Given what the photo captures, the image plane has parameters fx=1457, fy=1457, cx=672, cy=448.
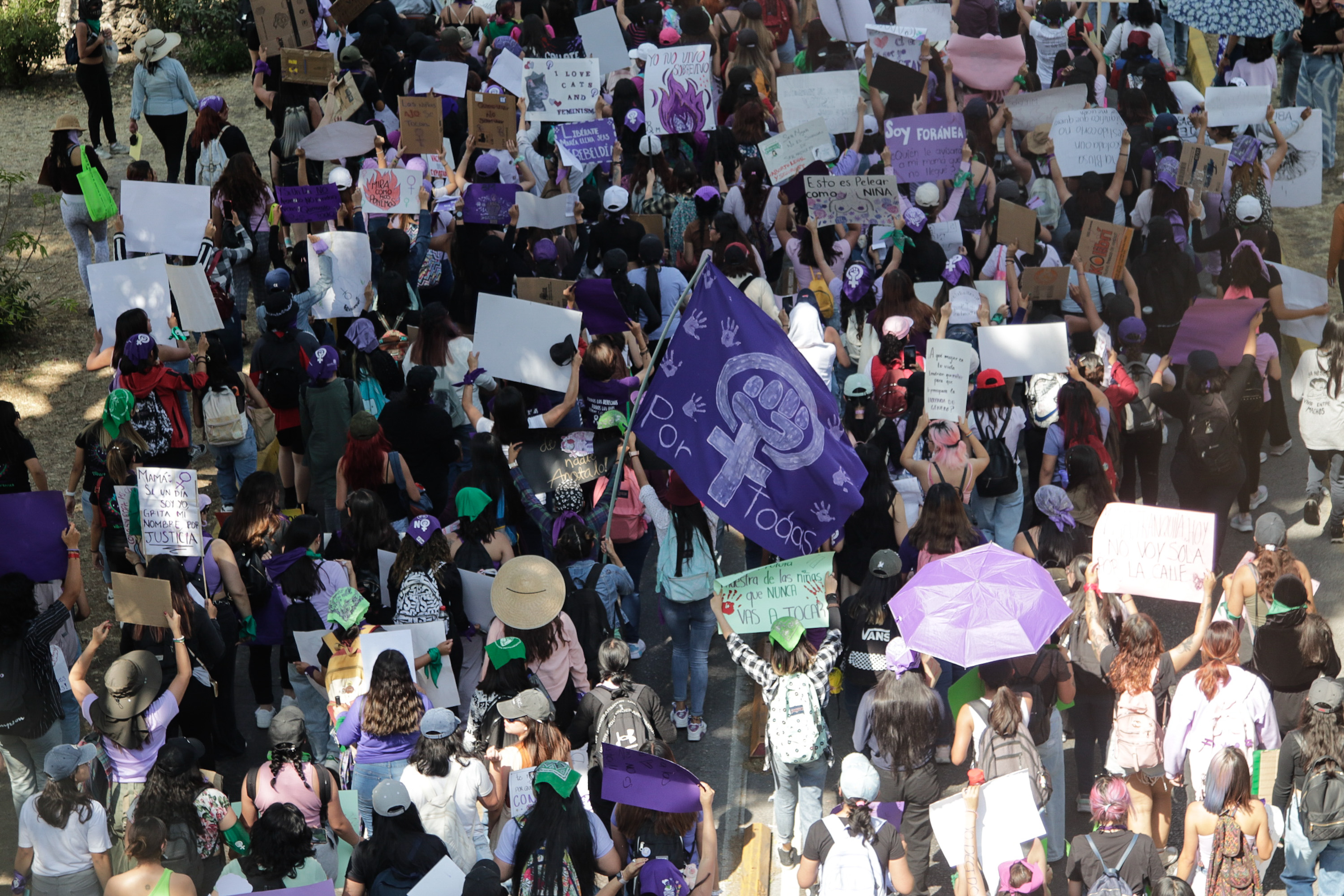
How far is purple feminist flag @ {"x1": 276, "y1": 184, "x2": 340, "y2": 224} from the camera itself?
36.3 ft

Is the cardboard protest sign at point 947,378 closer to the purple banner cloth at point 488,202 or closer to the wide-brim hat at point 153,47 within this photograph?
the purple banner cloth at point 488,202

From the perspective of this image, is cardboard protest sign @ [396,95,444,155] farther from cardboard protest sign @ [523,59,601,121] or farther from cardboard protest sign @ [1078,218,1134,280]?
cardboard protest sign @ [1078,218,1134,280]

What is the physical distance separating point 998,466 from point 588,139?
16.7 ft

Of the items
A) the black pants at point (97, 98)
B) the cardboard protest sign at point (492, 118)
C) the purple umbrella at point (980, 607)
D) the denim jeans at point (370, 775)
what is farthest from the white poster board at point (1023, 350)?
the black pants at point (97, 98)

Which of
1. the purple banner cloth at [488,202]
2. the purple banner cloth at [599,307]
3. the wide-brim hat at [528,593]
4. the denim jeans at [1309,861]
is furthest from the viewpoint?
the purple banner cloth at [488,202]

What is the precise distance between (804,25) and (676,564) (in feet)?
32.0

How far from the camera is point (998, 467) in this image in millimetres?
9070

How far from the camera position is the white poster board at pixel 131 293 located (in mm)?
10133

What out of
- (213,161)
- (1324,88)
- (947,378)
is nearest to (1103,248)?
(947,378)

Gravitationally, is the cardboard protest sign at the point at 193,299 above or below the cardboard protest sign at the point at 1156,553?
above

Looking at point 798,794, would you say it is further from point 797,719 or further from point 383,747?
point 383,747

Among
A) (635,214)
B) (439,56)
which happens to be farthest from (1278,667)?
(439,56)

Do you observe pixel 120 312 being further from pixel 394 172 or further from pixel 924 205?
pixel 924 205

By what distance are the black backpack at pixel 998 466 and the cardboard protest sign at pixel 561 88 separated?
18.9 feet
